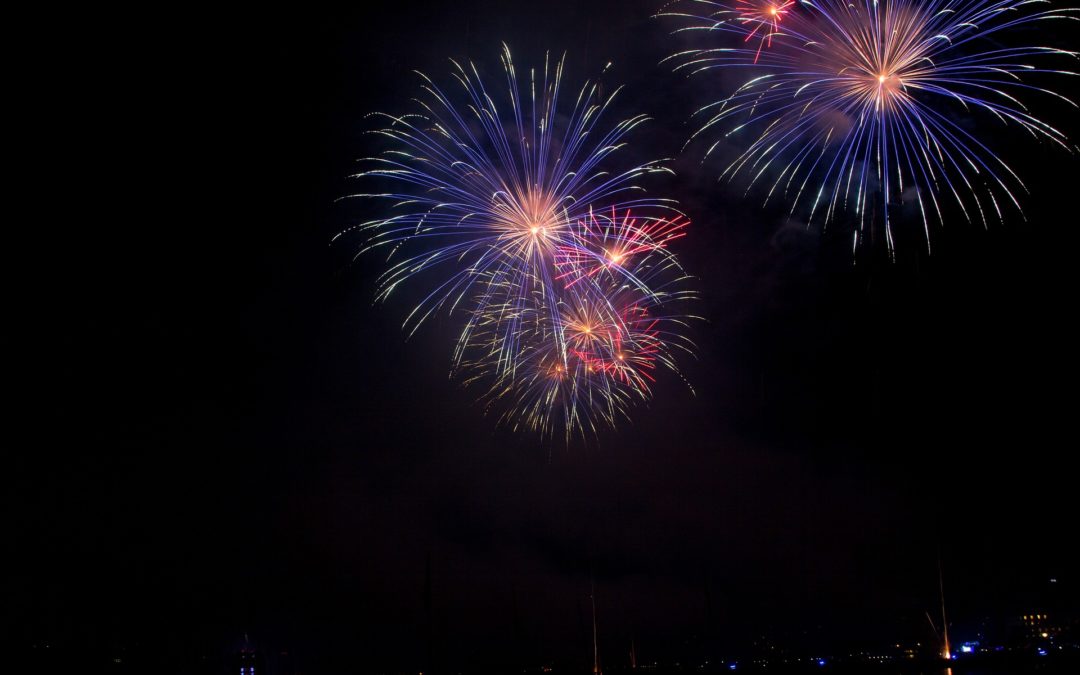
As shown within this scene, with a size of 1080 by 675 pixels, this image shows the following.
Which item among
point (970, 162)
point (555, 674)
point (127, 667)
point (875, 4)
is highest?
point (875, 4)

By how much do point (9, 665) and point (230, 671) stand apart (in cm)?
6916

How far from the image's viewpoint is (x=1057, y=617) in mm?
170500

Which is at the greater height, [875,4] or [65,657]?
[875,4]

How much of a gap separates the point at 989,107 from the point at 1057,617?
641 ft

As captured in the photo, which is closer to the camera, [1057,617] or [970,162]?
[970,162]

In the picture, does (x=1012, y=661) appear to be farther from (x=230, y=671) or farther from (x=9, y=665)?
(x=230, y=671)

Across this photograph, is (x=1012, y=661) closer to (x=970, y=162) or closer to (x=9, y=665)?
(x=970, y=162)

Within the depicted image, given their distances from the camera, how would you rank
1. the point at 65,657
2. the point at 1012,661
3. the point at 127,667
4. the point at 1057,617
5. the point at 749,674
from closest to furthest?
the point at 1012,661 → the point at 65,657 → the point at 127,667 → the point at 749,674 → the point at 1057,617

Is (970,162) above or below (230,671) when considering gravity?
above

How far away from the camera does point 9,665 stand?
3469 inches

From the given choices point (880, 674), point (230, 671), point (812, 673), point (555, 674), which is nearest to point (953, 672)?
point (880, 674)

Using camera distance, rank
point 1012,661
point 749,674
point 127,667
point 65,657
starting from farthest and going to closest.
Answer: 1. point 749,674
2. point 127,667
3. point 65,657
4. point 1012,661

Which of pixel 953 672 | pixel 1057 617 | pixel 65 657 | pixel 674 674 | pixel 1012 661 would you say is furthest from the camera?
pixel 1057 617

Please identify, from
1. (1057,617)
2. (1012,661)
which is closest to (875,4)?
(1012,661)
